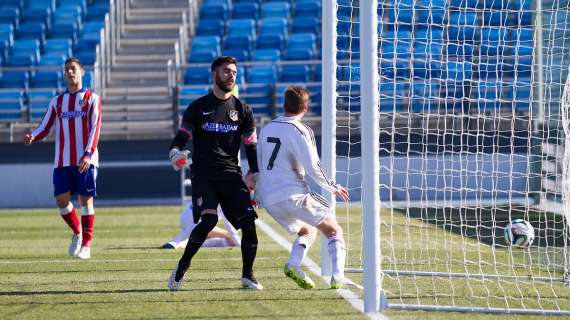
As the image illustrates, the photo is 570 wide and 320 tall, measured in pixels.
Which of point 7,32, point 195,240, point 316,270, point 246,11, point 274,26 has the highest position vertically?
point 246,11

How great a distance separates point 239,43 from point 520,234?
1599cm

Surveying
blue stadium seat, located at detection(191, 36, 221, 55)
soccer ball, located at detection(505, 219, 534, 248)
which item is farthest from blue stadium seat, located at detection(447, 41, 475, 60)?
blue stadium seat, located at detection(191, 36, 221, 55)

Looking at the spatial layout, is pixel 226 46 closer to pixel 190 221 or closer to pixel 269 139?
pixel 190 221

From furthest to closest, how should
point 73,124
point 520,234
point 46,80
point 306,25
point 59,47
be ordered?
point 306,25 → point 59,47 → point 46,80 → point 73,124 → point 520,234

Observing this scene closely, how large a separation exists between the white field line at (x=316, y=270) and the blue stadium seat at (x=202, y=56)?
26.0 ft

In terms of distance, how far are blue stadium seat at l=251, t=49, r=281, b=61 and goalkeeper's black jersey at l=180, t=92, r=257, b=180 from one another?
1547 centimetres

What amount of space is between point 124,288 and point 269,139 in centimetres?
176

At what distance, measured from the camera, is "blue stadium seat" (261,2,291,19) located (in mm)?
26562

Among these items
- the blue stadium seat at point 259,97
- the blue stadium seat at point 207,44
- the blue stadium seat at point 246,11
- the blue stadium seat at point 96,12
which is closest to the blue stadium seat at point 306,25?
the blue stadium seat at point 246,11

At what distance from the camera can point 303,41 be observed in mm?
24625

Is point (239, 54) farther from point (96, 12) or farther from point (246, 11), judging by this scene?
point (96, 12)

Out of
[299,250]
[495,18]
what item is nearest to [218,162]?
[299,250]

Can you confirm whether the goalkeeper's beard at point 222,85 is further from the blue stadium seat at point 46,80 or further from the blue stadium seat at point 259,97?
the blue stadium seat at point 46,80

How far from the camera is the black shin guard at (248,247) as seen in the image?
8688 mm
